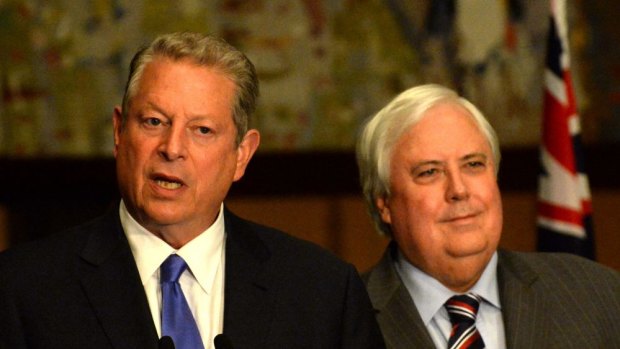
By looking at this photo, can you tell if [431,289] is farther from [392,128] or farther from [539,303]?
[392,128]

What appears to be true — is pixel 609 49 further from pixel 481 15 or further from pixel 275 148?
pixel 275 148

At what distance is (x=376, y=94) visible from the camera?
212 inches

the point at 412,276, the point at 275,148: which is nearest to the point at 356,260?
the point at 275,148

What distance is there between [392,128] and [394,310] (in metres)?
0.46

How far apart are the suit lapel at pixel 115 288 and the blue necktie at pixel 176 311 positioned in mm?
34

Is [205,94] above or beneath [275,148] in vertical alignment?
above

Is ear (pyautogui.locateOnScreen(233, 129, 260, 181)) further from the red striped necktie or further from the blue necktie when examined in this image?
the red striped necktie

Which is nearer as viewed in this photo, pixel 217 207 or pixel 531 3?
pixel 217 207

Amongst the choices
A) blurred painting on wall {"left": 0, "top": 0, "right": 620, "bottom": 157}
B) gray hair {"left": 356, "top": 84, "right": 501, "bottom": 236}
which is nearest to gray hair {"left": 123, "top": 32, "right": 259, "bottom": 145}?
gray hair {"left": 356, "top": 84, "right": 501, "bottom": 236}

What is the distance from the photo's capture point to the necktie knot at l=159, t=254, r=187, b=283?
258 cm

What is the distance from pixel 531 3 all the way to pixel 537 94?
381 millimetres

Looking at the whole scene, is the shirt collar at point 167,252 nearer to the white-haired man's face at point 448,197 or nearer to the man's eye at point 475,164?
the white-haired man's face at point 448,197

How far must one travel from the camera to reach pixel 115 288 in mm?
2553

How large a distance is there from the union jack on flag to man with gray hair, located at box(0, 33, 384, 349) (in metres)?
1.36
